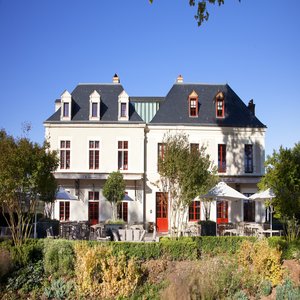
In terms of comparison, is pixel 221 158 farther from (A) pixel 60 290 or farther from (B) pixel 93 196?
(A) pixel 60 290

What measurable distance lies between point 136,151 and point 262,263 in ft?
46.9

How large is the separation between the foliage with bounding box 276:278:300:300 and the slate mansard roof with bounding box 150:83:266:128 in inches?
603

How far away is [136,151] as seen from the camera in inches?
1083

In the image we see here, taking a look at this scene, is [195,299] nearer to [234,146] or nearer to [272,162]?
[272,162]

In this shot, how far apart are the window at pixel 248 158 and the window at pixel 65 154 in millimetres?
10783

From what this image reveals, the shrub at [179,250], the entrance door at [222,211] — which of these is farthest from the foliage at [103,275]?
the entrance door at [222,211]

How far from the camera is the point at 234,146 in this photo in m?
28.3

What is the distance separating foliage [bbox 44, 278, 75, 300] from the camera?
45.1 ft

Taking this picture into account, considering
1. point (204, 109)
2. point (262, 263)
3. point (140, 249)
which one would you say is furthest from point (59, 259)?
point (204, 109)

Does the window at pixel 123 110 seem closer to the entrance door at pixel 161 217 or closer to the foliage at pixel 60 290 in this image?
the entrance door at pixel 161 217

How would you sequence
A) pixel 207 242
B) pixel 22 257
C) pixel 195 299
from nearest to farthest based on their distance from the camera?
pixel 195 299, pixel 22 257, pixel 207 242

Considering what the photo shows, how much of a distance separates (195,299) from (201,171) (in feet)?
24.7

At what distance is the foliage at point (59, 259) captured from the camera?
14602 mm

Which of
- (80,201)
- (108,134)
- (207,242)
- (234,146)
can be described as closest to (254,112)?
(234,146)
